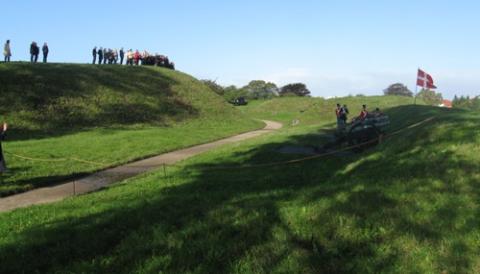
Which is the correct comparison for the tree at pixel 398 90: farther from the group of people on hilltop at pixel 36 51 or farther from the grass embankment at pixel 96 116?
the group of people on hilltop at pixel 36 51

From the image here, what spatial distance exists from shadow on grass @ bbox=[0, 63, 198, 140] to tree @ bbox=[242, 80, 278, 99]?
58404mm

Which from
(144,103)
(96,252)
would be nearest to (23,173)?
(96,252)

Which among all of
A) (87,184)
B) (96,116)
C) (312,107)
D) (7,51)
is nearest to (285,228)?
(87,184)

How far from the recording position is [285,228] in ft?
21.5

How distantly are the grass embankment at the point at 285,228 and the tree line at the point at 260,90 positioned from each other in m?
73.2

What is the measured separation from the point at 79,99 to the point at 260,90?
2898 inches

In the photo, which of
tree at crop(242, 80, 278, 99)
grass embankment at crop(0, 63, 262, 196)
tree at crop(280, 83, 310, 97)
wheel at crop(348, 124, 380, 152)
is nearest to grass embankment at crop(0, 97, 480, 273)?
grass embankment at crop(0, 63, 262, 196)

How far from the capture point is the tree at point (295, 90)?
92875 mm

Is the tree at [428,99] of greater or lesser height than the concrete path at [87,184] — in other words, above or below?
above

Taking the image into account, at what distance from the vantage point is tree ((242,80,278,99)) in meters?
98.2

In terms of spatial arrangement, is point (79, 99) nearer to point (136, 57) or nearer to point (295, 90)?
point (136, 57)


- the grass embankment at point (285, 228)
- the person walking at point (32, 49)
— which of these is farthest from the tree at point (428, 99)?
the grass embankment at point (285, 228)

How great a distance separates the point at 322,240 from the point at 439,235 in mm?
1446

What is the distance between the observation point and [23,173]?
46.3ft
